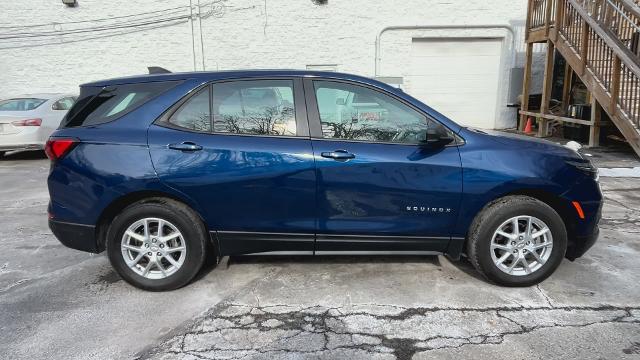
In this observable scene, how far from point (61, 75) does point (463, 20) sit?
12.0 metres

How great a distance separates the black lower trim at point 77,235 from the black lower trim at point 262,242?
38.0 inches

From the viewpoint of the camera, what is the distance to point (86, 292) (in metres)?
3.78

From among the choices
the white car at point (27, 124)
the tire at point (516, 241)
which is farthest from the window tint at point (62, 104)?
the tire at point (516, 241)

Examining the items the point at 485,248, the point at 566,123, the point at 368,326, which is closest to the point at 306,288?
the point at 368,326

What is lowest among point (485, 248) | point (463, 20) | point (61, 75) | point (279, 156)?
point (485, 248)

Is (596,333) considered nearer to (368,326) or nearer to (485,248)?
(485,248)

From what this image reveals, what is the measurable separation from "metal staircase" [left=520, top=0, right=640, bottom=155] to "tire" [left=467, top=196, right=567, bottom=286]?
571 cm

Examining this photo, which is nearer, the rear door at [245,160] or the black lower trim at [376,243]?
the rear door at [245,160]

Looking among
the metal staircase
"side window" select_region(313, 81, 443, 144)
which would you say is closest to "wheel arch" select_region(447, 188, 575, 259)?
"side window" select_region(313, 81, 443, 144)

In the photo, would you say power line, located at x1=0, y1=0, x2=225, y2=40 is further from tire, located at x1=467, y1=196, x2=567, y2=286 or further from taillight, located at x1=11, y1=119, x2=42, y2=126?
tire, located at x1=467, y1=196, x2=567, y2=286

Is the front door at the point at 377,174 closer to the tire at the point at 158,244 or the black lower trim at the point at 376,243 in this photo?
the black lower trim at the point at 376,243

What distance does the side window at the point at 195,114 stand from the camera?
3633 mm

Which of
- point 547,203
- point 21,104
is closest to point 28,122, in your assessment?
point 21,104

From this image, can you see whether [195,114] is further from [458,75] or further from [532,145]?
[458,75]
